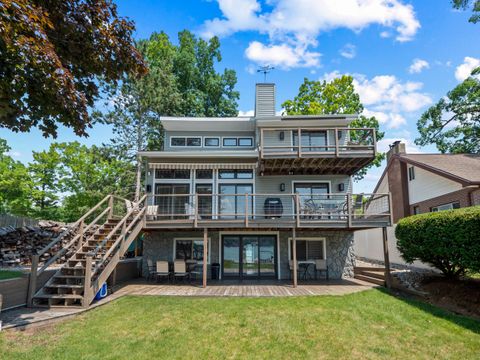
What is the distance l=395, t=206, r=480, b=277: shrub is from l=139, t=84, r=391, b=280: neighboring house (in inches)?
81.0

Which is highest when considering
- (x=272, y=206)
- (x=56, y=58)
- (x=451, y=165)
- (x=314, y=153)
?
(x=56, y=58)

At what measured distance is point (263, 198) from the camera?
47.2 ft

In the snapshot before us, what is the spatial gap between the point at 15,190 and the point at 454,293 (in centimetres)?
3500

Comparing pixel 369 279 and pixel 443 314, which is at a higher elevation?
pixel 369 279

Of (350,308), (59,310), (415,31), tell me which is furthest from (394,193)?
(59,310)

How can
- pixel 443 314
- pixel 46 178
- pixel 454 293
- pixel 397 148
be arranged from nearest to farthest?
pixel 443 314 → pixel 454 293 → pixel 397 148 → pixel 46 178

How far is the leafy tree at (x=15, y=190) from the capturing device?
2927 centimetres

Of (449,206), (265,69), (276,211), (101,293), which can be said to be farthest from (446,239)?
(265,69)

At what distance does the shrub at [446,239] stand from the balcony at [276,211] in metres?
1.05

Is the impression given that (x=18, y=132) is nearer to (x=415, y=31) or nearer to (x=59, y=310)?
(x=59, y=310)

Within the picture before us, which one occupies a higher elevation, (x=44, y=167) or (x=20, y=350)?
(x=44, y=167)

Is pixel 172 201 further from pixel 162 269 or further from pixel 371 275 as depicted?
pixel 371 275

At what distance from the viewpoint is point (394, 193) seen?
20328 millimetres

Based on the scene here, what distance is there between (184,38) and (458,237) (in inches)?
1248
